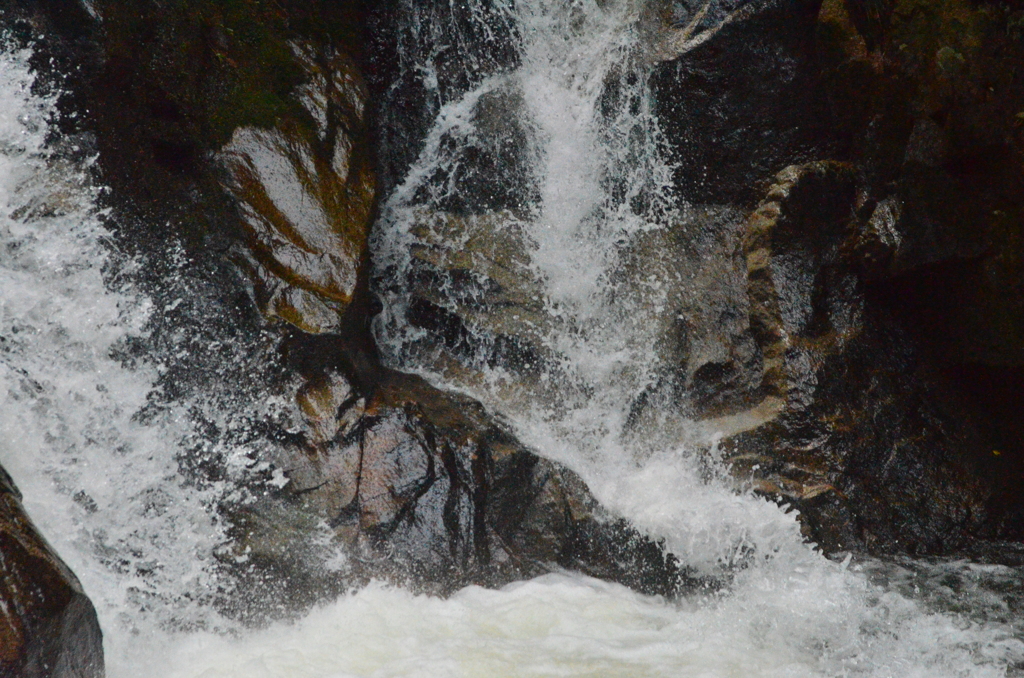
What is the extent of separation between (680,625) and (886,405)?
2.23 metres

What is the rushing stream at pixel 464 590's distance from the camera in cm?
382

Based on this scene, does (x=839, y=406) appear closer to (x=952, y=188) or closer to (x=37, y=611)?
(x=952, y=188)

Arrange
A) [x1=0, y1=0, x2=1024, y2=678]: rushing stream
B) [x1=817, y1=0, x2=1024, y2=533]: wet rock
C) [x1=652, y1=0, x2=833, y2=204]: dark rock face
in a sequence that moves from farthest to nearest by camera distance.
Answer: [x1=652, y1=0, x2=833, y2=204]: dark rock face
[x1=817, y1=0, x2=1024, y2=533]: wet rock
[x1=0, y1=0, x2=1024, y2=678]: rushing stream

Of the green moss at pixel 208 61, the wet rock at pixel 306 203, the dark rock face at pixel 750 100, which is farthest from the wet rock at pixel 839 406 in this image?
the green moss at pixel 208 61

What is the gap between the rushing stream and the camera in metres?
3.82

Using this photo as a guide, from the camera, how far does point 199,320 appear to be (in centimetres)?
459

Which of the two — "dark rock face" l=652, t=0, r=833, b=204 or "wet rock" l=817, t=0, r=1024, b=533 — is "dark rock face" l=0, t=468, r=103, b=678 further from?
"wet rock" l=817, t=0, r=1024, b=533

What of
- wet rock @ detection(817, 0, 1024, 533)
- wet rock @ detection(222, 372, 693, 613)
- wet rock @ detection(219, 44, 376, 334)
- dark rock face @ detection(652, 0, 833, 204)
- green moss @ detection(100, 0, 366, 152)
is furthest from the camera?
dark rock face @ detection(652, 0, 833, 204)

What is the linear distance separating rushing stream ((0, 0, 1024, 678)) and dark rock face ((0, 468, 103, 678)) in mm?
676

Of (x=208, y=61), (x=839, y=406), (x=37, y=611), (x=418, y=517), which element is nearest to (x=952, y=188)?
(x=839, y=406)

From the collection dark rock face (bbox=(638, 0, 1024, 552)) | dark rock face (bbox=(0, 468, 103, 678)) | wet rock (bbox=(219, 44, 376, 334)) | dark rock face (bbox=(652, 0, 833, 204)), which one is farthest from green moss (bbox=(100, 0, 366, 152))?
dark rock face (bbox=(638, 0, 1024, 552))

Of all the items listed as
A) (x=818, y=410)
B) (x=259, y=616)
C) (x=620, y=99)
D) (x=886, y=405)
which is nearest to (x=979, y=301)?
(x=886, y=405)

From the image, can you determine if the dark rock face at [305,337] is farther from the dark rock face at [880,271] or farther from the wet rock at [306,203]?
the dark rock face at [880,271]

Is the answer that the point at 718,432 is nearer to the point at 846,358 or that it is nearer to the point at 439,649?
the point at 846,358
